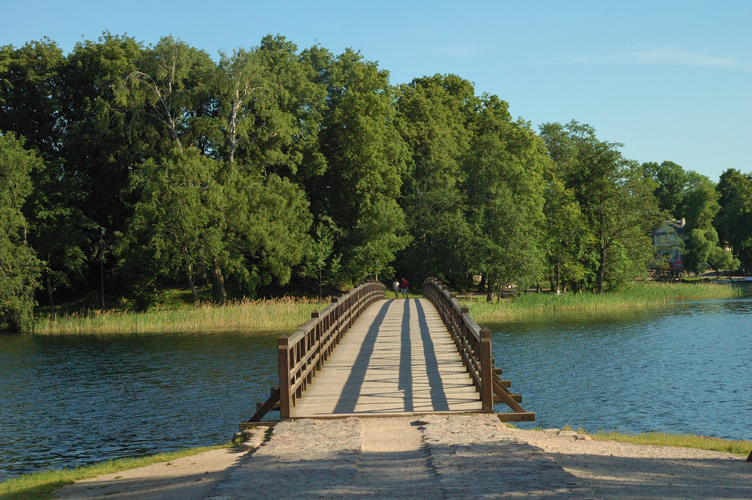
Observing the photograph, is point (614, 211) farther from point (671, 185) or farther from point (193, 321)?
point (671, 185)

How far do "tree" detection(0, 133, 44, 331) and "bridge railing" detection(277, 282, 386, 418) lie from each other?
22.1 meters

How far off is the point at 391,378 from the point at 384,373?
0.57 meters

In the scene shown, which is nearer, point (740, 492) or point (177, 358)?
point (740, 492)

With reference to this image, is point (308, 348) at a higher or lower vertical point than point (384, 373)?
higher

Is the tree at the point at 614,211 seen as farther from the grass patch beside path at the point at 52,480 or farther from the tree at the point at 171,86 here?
the grass patch beside path at the point at 52,480

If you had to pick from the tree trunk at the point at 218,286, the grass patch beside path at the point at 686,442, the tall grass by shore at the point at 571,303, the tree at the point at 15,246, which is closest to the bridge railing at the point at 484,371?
the grass patch beside path at the point at 686,442

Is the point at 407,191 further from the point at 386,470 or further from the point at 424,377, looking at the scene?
the point at 386,470

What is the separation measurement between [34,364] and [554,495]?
23702 millimetres

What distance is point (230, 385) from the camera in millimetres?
20016

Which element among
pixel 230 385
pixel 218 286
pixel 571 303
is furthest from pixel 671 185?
pixel 230 385

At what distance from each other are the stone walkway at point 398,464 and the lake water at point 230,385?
5539 mm

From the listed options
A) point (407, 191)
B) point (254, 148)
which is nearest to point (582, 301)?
point (407, 191)

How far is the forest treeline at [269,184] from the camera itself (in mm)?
43125

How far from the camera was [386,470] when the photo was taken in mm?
7359
